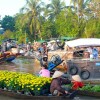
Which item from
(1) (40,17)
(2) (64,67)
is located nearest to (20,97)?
(2) (64,67)

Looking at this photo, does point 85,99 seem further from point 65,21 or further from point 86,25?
point 65,21

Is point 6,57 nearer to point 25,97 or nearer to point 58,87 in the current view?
point 25,97

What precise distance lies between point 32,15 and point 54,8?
3.81 meters

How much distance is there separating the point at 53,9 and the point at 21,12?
528 centimetres

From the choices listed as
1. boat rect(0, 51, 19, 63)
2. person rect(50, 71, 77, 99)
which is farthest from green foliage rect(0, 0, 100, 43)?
person rect(50, 71, 77, 99)

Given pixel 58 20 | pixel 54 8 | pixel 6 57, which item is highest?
pixel 54 8

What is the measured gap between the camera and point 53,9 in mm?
54750

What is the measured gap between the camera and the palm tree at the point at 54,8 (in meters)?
54.3

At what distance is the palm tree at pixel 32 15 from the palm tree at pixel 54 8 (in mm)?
1545

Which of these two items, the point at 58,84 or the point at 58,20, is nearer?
the point at 58,84

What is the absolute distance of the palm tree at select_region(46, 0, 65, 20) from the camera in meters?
54.3

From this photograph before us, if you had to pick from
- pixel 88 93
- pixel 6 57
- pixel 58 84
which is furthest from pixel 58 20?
pixel 58 84

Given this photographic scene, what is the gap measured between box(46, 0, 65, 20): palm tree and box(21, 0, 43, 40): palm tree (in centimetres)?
155

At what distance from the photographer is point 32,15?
177 ft
